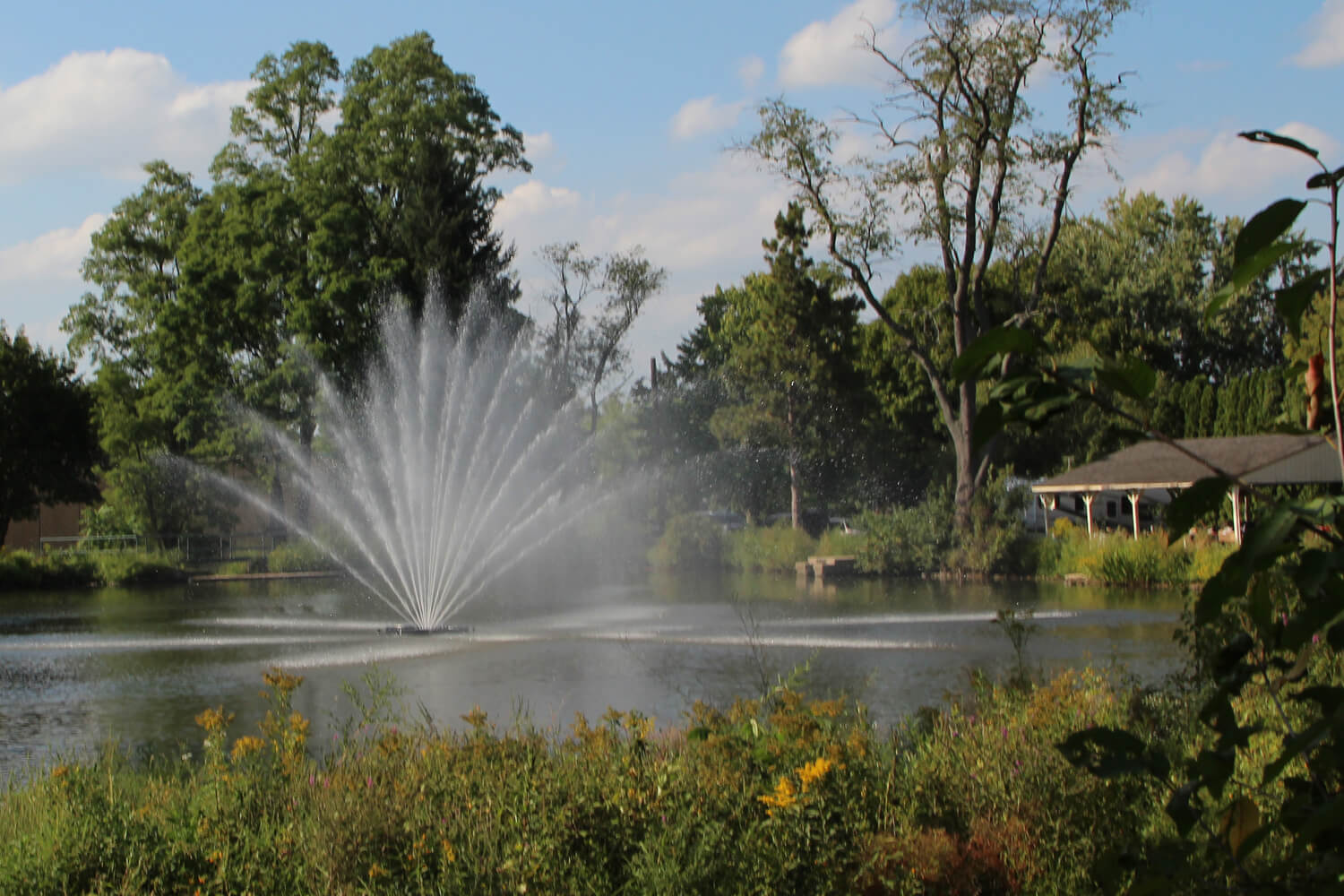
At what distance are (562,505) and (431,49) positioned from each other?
16238 millimetres

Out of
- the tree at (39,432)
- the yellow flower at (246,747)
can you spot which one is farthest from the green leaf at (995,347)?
the tree at (39,432)

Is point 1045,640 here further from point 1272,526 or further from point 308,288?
point 308,288

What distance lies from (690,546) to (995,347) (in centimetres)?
3989

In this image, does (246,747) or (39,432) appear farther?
(39,432)

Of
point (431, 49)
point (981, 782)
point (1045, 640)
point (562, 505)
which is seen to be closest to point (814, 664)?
point (1045, 640)

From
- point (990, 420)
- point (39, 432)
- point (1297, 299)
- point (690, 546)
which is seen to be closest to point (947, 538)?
point (690, 546)

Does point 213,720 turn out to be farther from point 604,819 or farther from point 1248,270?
point 1248,270

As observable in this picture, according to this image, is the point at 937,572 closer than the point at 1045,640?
No

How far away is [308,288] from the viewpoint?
42500 mm

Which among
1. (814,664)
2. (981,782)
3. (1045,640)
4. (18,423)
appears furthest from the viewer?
(18,423)

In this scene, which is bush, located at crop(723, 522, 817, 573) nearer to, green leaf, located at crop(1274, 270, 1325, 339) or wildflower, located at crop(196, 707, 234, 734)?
wildflower, located at crop(196, 707, 234, 734)

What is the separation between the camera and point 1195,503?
63.1 inches

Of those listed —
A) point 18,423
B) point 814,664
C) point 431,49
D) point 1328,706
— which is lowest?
point 814,664

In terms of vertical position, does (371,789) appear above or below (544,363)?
below
